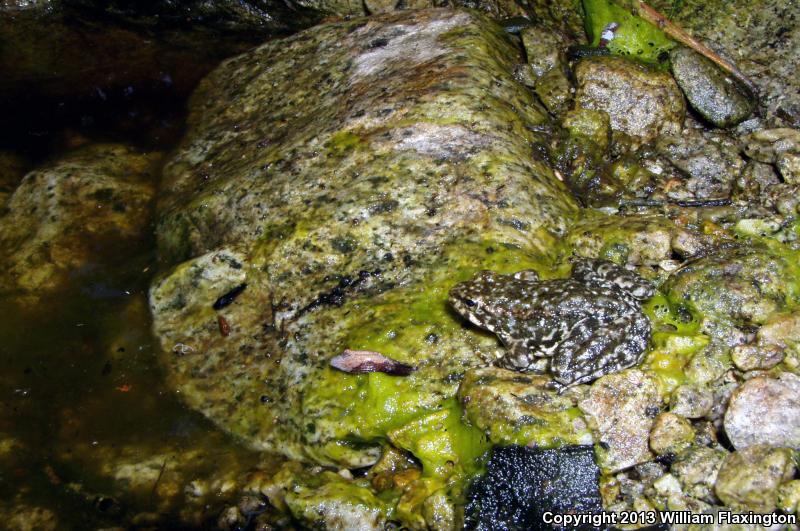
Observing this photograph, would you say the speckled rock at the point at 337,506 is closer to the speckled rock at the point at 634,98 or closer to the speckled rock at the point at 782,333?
the speckled rock at the point at 782,333

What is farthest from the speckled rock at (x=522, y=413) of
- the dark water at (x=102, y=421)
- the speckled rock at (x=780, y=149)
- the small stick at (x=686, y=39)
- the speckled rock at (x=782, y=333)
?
the small stick at (x=686, y=39)

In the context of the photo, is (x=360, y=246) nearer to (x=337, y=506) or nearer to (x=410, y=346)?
(x=410, y=346)

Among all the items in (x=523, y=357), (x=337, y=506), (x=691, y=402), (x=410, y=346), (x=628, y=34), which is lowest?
(x=337, y=506)

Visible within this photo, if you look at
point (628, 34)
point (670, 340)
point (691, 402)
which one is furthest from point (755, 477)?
point (628, 34)

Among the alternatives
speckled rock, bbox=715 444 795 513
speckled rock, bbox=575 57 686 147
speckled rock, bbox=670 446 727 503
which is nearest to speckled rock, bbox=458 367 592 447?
speckled rock, bbox=670 446 727 503

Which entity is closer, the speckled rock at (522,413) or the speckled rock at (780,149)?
the speckled rock at (522,413)

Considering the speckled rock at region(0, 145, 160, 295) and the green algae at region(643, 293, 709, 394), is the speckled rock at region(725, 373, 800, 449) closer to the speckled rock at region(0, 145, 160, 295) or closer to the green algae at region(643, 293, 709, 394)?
the green algae at region(643, 293, 709, 394)

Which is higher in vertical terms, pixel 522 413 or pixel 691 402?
pixel 522 413
